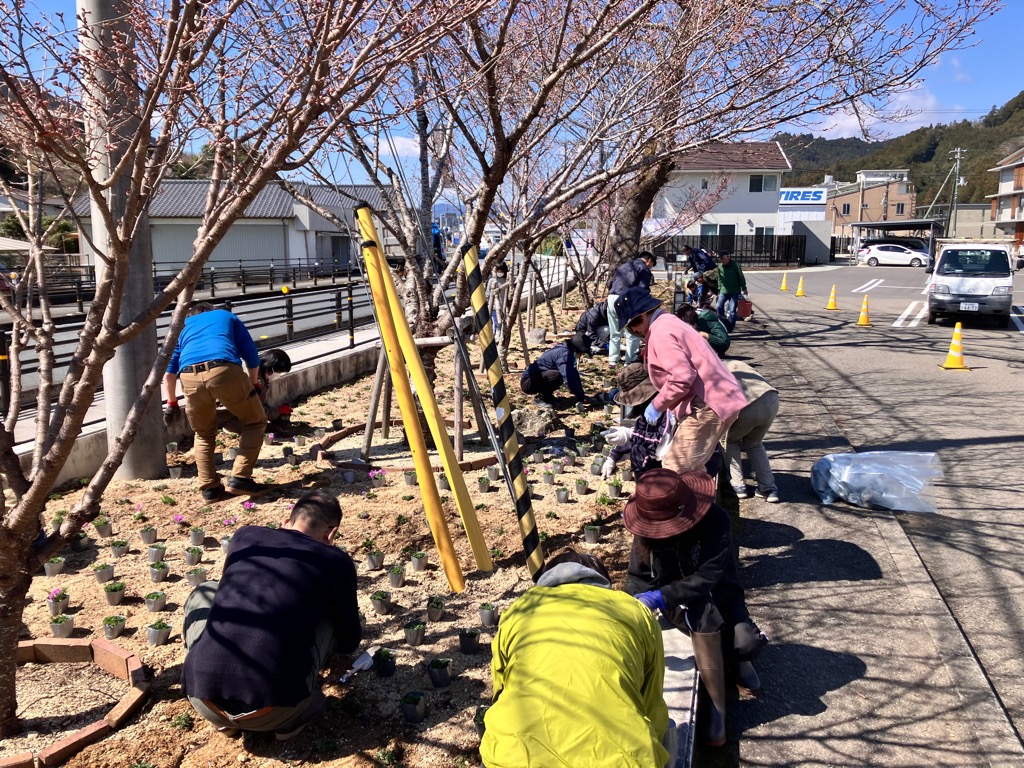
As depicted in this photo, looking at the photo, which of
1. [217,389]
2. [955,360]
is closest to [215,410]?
[217,389]

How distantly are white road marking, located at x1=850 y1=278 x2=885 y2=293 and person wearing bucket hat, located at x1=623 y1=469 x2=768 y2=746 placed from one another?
89.3 feet

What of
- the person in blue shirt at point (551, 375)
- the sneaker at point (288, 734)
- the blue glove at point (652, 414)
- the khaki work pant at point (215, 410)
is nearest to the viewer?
the sneaker at point (288, 734)

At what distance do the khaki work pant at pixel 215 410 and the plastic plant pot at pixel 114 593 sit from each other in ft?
5.19

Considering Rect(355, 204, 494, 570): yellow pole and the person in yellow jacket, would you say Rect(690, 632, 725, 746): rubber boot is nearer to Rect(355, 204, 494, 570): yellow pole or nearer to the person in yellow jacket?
the person in yellow jacket

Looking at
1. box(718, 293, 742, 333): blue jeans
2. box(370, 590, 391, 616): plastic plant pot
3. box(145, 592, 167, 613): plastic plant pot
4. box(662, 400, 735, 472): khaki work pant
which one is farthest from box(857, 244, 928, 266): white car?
box(145, 592, 167, 613): plastic plant pot

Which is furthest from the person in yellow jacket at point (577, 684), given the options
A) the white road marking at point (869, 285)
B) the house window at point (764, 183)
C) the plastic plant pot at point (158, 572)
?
the house window at point (764, 183)

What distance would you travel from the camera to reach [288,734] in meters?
3.07

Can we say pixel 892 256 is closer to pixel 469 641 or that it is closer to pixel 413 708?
pixel 469 641

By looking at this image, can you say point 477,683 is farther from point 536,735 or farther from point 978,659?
point 978,659

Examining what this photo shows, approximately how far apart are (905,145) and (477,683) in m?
123

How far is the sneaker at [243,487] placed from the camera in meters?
5.77

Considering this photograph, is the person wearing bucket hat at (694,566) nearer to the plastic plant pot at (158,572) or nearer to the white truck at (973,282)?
the plastic plant pot at (158,572)

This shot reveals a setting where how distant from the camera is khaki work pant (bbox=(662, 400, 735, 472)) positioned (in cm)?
473

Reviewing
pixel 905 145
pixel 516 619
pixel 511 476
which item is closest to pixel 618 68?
pixel 511 476
